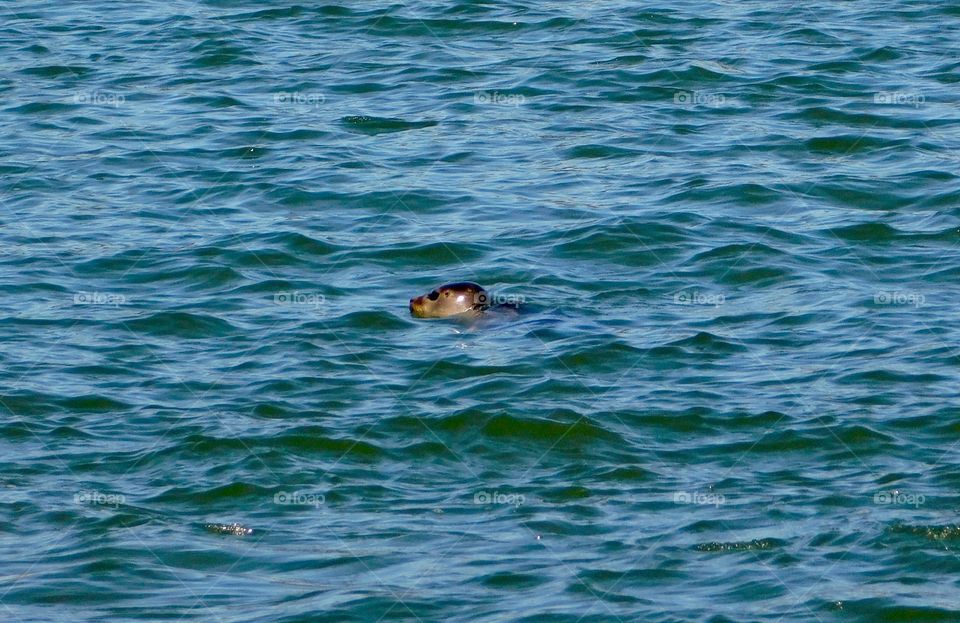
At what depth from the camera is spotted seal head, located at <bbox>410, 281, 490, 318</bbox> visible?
496 inches

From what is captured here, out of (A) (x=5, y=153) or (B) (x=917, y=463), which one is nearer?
(B) (x=917, y=463)

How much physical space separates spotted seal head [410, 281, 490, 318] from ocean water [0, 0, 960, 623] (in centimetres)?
16

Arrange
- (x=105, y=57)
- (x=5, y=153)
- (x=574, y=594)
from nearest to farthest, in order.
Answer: (x=574, y=594)
(x=5, y=153)
(x=105, y=57)

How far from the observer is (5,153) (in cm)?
1731

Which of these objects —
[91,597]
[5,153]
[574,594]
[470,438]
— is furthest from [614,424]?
[5,153]

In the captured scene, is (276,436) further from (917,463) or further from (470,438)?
(917,463)

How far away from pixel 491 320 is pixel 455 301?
32 centimetres

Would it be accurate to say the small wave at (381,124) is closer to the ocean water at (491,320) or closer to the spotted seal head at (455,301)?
the ocean water at (491,320)

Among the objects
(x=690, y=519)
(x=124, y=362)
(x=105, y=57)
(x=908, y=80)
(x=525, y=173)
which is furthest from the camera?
(x=105, y=57)

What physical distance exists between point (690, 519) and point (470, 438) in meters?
1.95

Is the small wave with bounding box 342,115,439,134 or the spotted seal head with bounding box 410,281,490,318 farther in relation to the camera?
the small wave with bounding box 342,115,439,134

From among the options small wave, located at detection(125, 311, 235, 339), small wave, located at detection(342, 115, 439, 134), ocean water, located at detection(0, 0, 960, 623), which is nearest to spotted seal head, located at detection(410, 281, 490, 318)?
ocean water, located at detection(0, 0, 960, 623)

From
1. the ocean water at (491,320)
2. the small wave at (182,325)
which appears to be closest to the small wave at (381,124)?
the ocean water at (491,320)

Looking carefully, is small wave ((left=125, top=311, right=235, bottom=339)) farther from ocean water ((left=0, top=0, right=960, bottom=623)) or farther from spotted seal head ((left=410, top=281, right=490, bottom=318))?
spotted seal head ((left=410, top=281, right=490, bottom=318))
